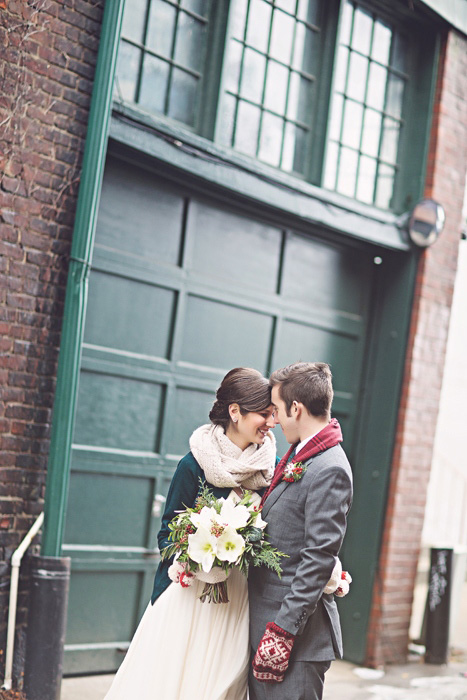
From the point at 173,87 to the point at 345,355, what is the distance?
270 cm

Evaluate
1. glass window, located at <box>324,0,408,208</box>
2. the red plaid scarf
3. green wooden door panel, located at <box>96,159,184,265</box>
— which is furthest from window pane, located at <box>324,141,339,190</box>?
the red plaid scarf

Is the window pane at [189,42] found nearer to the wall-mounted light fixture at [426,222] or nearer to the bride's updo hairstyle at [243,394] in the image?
the wall-mounted light fixture at [426,222]

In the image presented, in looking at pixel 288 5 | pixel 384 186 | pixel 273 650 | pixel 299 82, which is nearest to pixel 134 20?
pixel 288 5

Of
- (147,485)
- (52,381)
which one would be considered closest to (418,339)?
(147,485)

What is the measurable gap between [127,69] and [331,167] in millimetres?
2167

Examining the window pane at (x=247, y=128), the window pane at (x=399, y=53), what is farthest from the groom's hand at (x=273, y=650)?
the window pane at (x=399, y=53)

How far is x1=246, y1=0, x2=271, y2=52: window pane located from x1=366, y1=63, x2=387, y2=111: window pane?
1.24m

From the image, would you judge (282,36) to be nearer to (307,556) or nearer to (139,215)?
(139,215)

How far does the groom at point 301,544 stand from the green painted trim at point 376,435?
4.00m

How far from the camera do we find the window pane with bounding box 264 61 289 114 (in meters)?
6.91

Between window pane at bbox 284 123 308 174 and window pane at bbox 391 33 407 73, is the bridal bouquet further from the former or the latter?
window pane at bbox 391 33 407 73

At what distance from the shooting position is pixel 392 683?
6.92 m

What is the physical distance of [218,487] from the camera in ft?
12.4

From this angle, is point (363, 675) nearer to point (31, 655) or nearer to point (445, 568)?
point (445, 568)
